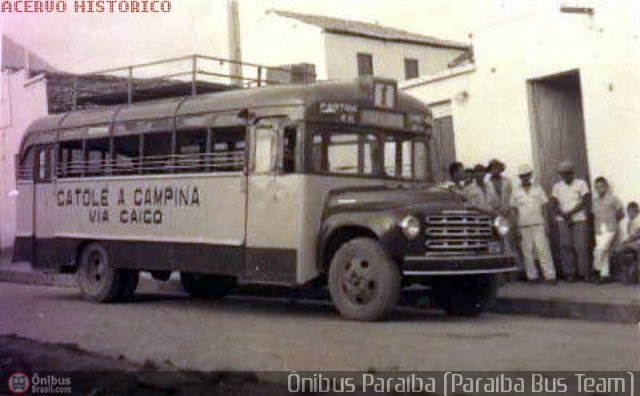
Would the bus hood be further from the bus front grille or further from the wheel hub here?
the wheel hub

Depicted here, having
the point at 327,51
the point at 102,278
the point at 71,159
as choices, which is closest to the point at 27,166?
the point at 71,159

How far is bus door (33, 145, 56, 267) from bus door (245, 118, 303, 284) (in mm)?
4294

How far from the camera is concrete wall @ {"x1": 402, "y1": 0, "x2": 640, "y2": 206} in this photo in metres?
12.1

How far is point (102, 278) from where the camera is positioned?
12.1 metres

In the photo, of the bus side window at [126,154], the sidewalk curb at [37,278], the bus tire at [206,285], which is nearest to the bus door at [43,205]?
the bus side window at [126,154]

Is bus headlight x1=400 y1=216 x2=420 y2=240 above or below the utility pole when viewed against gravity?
below

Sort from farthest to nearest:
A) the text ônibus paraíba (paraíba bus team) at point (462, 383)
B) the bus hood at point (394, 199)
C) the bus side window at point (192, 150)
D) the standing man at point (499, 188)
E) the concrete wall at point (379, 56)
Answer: the concrete wall at point (379, 56)
the standing man at point (499, 188)
the bus side window at point (192, 150)
the bus hood at point (394, 199)
the text ônibus paraíba (paraíba bus team) at point (462, 383)

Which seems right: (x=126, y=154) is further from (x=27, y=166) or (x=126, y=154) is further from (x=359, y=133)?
(x=359, y=133)

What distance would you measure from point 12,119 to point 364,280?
25565 mm

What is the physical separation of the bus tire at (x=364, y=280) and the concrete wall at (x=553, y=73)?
4.97m

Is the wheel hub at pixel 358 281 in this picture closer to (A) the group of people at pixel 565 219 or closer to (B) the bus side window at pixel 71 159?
(A) the group of people at pixel 565 219

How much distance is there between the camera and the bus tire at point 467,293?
9.64 metres

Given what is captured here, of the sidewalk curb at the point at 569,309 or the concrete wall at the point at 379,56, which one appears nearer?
the sidewalk curb at the point at 569,309

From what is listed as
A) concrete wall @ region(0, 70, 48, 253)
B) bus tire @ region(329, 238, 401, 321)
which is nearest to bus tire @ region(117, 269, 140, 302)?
bus tire @ region(329, 238, 401, 321)
